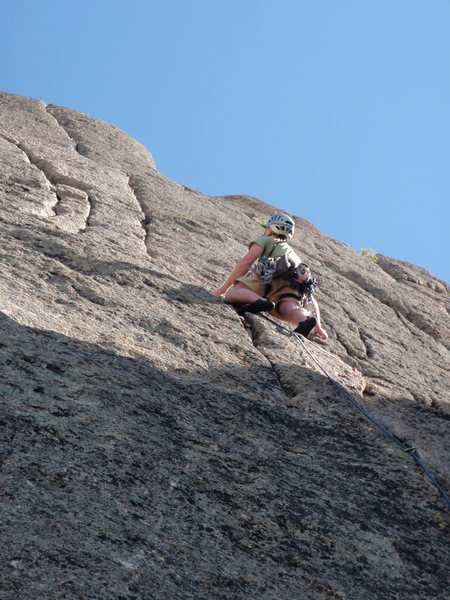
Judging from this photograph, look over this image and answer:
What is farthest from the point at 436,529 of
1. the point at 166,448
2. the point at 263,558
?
the point at 166,448

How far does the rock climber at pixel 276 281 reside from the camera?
10.3 m

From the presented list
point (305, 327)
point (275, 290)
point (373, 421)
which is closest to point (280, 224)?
point (275, 290)

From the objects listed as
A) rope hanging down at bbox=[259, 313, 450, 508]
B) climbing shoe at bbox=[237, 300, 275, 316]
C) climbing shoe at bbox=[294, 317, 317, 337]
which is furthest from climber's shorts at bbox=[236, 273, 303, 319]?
rope hanging down at bbox=[259, 313, 450, 508]

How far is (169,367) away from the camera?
745cm

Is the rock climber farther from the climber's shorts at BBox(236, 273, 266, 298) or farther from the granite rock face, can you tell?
the granite rock face

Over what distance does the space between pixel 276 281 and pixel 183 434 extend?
15.5 ft

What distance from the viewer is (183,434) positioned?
20.4 feet

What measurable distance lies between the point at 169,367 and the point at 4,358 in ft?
5.81

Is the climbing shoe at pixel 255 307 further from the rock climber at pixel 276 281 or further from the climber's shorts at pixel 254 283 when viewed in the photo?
the climber's shorts at pixel 254 283

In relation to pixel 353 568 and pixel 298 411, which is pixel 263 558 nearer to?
pixel 353 568

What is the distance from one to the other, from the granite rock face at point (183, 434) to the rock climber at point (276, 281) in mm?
404

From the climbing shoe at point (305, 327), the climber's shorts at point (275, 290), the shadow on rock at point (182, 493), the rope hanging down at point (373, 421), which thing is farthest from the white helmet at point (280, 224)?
the shadow on rock at point (182, 493)

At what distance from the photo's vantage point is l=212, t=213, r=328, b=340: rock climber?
10312mm

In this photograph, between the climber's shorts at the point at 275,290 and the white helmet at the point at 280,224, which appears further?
the white helmet at the point at 280,224
